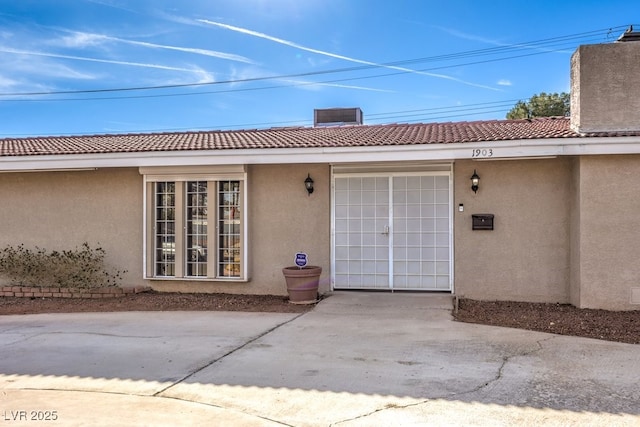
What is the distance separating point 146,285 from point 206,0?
756 cm

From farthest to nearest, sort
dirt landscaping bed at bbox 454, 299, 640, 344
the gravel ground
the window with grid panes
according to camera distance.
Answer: the window with grid panes
the gravel ground
dirt landscaping bed at bbox 454, 299, 640, 344

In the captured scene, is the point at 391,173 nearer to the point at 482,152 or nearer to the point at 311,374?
the point at 482,152

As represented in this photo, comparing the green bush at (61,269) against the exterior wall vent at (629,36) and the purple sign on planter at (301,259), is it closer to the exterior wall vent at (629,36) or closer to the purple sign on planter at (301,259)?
the purple sign on planter at (301,259)

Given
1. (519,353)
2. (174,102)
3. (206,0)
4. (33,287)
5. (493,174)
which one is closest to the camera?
(519,353)

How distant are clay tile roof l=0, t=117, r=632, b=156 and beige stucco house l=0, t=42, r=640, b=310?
3.6 inches

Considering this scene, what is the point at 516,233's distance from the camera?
971 cm

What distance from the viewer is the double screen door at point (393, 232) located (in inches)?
400

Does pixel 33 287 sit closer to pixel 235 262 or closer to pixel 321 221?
pixel 235 262

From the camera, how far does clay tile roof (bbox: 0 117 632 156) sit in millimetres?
9805

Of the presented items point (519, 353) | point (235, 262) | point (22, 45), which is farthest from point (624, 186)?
point (22, 45)

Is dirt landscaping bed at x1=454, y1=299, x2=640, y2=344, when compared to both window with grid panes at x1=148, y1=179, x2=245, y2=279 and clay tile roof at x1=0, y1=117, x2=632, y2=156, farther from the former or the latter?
window with grid panes at x1=148, y1=179, x2=245, y2=279

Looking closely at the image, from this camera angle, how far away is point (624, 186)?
8.75 meters

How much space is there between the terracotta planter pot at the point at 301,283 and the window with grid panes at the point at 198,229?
1.26 meters

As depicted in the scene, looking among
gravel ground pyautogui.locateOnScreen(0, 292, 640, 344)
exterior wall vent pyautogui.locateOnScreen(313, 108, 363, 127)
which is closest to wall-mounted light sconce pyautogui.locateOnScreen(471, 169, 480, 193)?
gravel ground pyautogui.locateOnScreen(0, 292, 640, 344)
